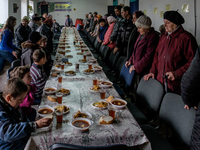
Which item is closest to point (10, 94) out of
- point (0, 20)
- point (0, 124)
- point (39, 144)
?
point (0, 124)

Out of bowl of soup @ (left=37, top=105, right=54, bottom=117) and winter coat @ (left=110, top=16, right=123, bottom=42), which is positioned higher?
winter coat @ (left=110, top=16, right=123, bottom=42)

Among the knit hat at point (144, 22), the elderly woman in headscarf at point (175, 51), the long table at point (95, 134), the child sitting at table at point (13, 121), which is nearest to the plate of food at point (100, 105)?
the long table at point (95, 134)

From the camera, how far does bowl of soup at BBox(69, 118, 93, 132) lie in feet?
4.70

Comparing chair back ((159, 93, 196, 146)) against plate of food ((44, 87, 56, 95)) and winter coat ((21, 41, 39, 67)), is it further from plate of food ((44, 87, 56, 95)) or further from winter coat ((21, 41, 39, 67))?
winter coat ((21, 41, 39, 67))

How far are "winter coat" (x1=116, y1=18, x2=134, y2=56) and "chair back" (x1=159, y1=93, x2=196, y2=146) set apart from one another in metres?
→ 2.73

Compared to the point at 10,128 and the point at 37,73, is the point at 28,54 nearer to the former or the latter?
the point at 37,73

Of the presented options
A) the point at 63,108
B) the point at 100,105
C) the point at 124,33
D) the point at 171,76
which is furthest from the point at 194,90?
the point at 124,33

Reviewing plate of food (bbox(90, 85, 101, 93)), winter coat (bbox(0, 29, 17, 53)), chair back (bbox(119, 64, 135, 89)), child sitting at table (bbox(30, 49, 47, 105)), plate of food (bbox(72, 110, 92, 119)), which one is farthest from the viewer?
winter coat (bbox(0, 29, 17, 53))

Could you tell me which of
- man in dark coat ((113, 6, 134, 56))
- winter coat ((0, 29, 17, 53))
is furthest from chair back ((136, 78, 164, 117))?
winter coat ((0, 29, 17, 53))

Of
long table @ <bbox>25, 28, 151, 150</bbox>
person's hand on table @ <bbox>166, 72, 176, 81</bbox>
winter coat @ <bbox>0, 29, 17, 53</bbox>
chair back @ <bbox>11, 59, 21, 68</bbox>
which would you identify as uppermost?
winter coat @ <bbox>0, 29, 17, 53</bbox>

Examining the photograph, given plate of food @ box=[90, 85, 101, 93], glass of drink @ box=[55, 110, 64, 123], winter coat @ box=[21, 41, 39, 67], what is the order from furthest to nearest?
winter coat @ box=[21, 41, 39, 67]
plate of food @ box=[90, 85, 101, 93]
glass of drink @ box=[55, 110, 64, 123]

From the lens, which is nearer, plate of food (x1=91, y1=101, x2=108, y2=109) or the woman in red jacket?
plate of food (x1=91, y1=101, x2=108, y2=109)

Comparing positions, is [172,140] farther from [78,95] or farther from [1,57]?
[1,57]

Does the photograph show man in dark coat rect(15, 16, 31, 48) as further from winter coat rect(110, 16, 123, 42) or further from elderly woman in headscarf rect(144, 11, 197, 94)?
elderly woman in headscarf rect(144, 11, 197, 94)
